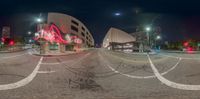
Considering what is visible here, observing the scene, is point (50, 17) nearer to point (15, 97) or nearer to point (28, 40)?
point (28, 40)

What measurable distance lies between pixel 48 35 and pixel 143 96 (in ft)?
143

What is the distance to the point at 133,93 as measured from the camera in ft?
19.8

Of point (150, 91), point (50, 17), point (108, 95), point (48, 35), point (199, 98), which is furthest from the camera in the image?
point (50, 17)

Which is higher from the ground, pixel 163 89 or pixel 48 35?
pixel 48 35

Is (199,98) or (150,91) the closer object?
(199,98)

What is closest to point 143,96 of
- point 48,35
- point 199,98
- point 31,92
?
point 199,98

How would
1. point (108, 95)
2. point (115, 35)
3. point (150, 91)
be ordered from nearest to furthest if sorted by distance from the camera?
1. point (108, 95)
2. point (150, 91)
3. point (115, 35)

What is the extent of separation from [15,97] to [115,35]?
→ 133 meters

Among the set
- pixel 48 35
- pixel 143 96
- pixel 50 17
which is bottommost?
pixel 143 96

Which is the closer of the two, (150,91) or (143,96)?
(143,96)

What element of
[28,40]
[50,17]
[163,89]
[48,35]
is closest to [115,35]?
[50,17]

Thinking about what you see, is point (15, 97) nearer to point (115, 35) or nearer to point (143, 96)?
point (143, 96)

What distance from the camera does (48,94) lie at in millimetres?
5848

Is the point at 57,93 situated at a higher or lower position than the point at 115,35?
lower
